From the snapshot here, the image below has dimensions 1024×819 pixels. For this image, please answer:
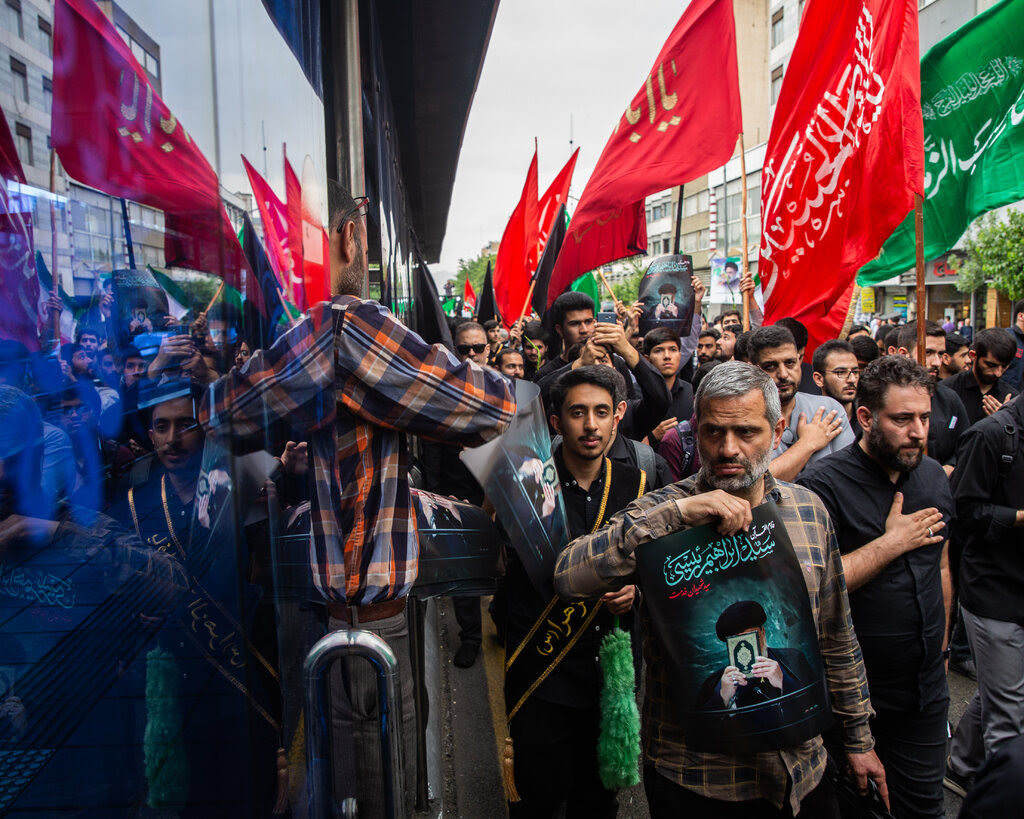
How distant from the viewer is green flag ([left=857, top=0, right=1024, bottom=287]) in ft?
16.4

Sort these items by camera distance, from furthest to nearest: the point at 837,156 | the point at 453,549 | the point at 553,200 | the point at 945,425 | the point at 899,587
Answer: the point at 553,200 → the point at 945,425 → the point at 837,156 → the point at 899,587 → the point at 453,549

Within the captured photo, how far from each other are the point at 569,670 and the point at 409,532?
999 mm

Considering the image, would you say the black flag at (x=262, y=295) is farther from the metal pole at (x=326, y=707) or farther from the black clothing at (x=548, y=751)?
the black clothing at (x=548, y=751)

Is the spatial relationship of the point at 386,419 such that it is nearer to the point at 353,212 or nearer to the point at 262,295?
the point at 353,212

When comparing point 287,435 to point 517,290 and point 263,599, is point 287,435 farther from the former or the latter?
point 517,290

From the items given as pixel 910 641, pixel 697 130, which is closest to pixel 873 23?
pixel 697 130

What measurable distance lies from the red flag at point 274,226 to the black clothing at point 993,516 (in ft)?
11.1

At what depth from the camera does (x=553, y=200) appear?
864cm

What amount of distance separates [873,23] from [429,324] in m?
3.71

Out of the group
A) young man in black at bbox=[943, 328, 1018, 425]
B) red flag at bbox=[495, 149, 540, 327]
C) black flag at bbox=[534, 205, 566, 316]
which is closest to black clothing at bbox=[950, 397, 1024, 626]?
young man in black at bbox=[943, 328, 1018, 425]

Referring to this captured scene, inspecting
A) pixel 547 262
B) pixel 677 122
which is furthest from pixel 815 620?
pixel 547 262

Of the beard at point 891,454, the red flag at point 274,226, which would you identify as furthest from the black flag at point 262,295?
the beard at point 891,454

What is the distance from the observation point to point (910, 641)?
2791 mm

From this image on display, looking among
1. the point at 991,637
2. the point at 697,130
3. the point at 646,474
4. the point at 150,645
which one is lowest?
the point at 991,637
